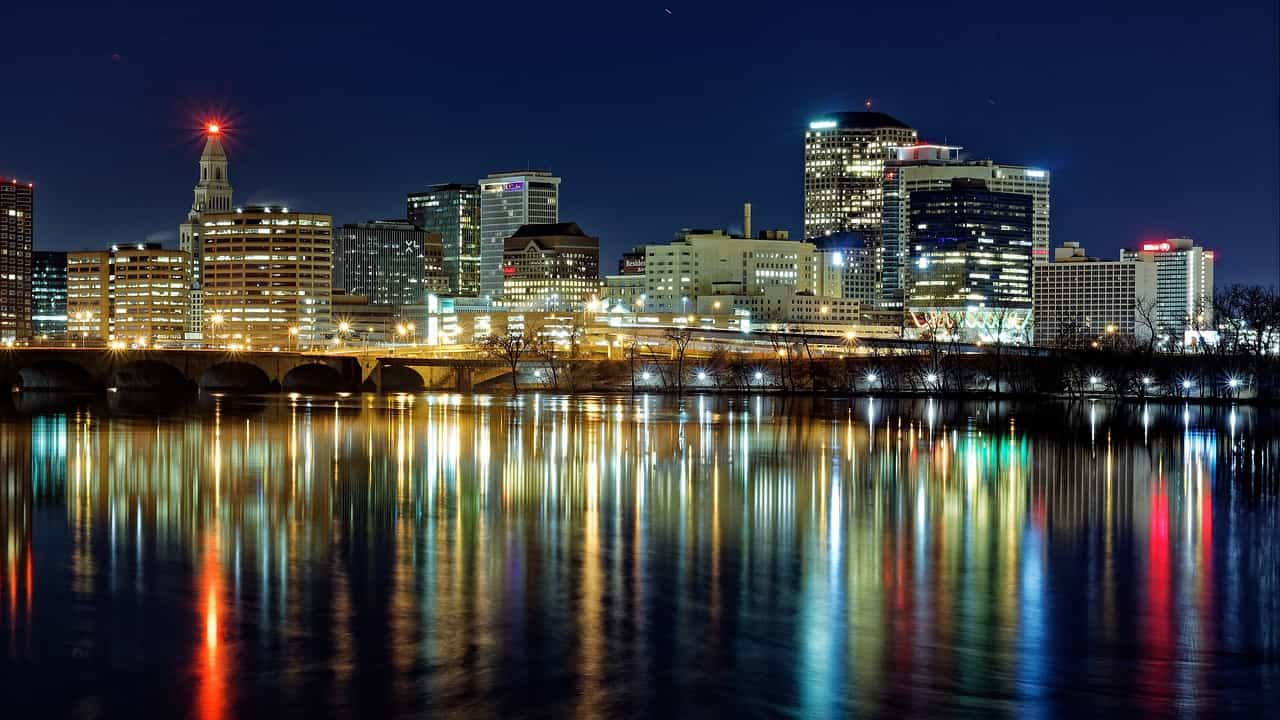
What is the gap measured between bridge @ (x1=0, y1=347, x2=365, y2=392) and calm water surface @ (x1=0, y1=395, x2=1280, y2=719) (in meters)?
88.2

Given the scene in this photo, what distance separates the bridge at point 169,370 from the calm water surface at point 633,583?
88166 mm

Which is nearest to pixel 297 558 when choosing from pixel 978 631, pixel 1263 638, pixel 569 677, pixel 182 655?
pixel 182 655

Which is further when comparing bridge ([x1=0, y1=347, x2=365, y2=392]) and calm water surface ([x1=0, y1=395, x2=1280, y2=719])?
bridge ([x1=0, y1=347, x2=365, y2=392])

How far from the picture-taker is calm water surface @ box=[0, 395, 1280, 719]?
23.0 meters

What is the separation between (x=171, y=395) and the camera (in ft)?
459

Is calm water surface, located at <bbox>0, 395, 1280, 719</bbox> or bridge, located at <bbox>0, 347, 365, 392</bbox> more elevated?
bridge, located at <bbox>0, 347, 365, 392</bbox>

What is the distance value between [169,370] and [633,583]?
137 m

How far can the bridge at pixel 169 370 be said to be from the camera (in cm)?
14588

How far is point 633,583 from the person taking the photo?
3148 centimetres

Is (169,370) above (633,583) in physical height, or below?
above

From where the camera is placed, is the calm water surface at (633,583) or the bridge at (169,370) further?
the bridge at (169,370)

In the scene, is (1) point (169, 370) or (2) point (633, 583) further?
(1) point (169, 370)

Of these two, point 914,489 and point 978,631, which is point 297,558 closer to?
point 978,631

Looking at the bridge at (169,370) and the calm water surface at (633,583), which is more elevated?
the bridge at (169,370)
